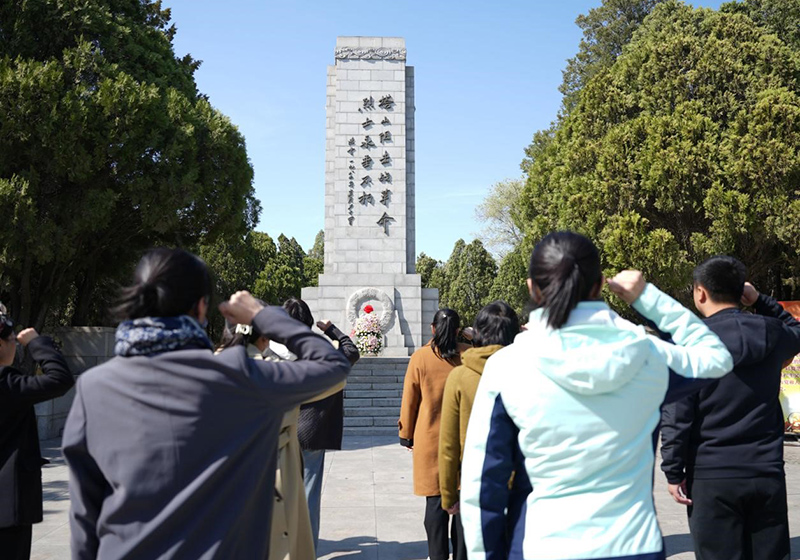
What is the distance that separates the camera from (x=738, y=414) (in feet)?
9.82

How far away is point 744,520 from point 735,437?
341mm

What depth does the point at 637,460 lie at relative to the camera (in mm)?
1852

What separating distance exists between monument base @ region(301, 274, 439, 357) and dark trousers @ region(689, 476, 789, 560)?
1429 cm

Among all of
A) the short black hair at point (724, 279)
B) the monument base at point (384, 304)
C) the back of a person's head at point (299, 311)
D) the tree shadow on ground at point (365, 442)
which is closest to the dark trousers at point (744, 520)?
the short black hair at point (724, 279)

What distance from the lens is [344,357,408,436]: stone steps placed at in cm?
1207

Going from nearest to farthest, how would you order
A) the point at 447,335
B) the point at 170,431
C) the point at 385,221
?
the point at 170,431 < the point at 447,335 < the point at 385,221

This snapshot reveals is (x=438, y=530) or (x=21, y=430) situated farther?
(x=438, y=530)

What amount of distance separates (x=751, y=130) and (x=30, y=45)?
43.5 ft

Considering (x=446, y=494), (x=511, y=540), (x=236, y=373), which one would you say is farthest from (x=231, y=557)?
(x=446, y=494)

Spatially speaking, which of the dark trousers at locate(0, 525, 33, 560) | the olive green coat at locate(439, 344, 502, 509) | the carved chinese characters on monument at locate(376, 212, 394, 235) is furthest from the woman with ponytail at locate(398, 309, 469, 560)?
the carved chinese characters on monument at locate(376, 212, 394, 235)

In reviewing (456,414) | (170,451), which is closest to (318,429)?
(456,414)

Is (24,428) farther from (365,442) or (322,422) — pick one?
(365,442)

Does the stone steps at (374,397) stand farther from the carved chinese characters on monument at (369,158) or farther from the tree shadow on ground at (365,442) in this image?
the carved chinese characters on monument at (369,158)

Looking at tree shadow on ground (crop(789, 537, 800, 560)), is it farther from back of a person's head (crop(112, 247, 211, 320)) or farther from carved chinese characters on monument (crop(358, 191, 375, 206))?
carved chinese characters on monument (crop(358, 191, 375, 206))
